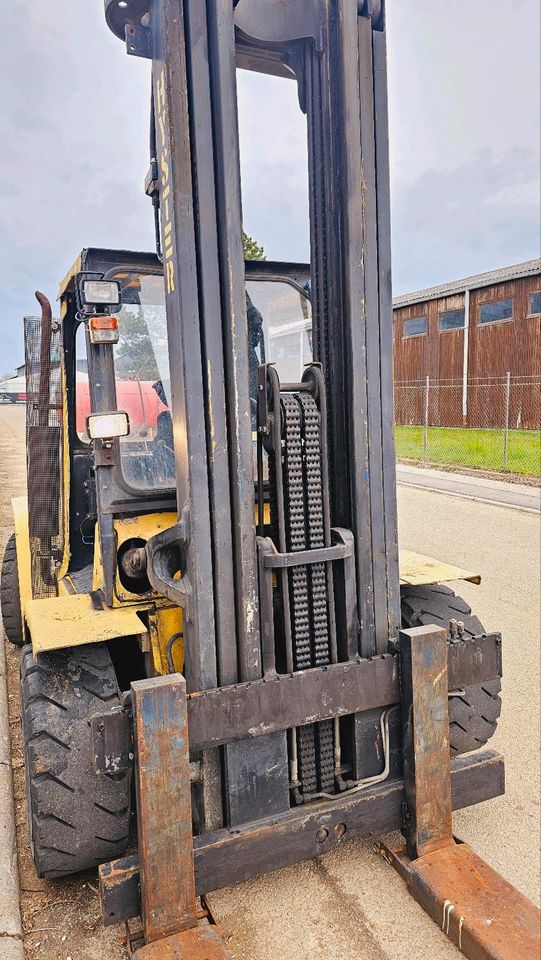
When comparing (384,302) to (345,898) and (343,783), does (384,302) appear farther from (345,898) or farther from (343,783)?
(345,898)

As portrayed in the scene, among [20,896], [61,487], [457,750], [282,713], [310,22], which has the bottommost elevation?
[20,896]

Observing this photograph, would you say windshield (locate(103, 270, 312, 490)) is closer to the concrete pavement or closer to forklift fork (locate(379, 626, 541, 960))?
forklift fork (locate(379, 626, 541, 960))

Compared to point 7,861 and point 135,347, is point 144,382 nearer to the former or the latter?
point 135,347

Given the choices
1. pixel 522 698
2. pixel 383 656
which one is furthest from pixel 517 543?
pixel 383 656

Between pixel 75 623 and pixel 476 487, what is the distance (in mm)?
11693

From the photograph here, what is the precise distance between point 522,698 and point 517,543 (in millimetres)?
4502

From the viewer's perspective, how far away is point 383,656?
2762 millimetres

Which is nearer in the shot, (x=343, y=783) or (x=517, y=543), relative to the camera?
(x=343, y=783)

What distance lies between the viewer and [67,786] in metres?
2.61

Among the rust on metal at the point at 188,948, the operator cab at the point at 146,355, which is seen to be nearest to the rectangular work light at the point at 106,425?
the operator cab at the point at 146,355

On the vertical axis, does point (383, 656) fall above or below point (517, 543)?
above

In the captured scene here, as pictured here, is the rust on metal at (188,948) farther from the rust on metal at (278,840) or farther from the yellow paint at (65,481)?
the yellow paint at (65,481)

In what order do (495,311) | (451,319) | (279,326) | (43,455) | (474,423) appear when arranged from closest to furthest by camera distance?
(279,326) < (43,455) < (495,311) < (474,423) < (451,319)

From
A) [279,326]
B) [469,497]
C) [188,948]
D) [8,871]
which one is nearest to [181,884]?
[188,948]
